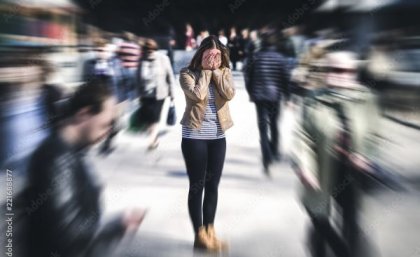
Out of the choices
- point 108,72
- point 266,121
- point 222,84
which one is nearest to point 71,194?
point 222,84

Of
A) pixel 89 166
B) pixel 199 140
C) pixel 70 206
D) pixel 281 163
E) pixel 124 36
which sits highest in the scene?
pixel 124 36

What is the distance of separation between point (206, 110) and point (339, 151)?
0.98 meters

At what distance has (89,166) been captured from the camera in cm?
355

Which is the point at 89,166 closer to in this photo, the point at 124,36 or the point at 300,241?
the point at 300,241

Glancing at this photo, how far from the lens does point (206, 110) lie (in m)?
3.09

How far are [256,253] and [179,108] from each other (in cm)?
617

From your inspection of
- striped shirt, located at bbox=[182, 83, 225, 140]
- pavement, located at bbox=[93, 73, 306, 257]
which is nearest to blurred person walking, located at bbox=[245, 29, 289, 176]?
pavement, located at bbox=[93, 73, 306, 257]

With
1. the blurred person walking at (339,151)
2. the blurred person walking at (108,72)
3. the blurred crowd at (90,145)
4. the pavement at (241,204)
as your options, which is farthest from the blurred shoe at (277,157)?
the blurred person walking at (108,72)

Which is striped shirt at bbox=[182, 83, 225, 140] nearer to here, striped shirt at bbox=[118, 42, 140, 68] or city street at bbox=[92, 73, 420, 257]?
city street at bbox=[92, 73, 420, 257]

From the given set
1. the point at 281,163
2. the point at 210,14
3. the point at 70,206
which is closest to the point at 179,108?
the point at 210,14

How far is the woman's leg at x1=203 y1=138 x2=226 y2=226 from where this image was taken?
124 inches

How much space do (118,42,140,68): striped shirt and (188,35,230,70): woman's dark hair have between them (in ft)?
9.24

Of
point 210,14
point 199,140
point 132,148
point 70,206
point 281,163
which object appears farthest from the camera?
point 210,14

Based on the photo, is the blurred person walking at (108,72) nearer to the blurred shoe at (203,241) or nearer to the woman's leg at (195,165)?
the woman's leg at (195,165)
